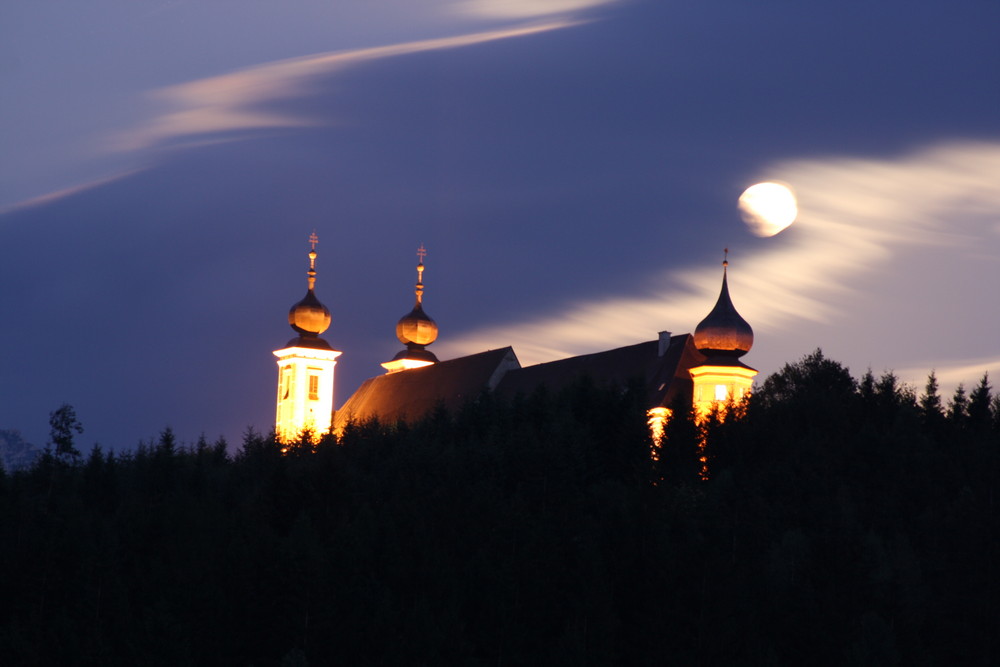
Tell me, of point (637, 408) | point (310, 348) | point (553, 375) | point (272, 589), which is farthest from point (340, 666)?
point (310, 348)

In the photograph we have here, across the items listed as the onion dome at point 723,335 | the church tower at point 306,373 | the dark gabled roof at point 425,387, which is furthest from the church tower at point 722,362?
the church tower at point 306,373

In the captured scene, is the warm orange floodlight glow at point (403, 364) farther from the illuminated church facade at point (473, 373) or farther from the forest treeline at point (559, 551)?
the forest treeline at point (559, 551)

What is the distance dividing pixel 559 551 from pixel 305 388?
50.1 m

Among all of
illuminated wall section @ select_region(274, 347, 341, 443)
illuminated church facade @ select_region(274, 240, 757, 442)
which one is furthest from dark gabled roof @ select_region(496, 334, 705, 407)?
illuminated wall section @ select_region(274, 347, 341, 443)

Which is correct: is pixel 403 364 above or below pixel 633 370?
above

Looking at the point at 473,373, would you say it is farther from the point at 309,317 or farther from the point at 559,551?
the point at 559,551

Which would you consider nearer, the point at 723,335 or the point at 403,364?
the point at 723,335

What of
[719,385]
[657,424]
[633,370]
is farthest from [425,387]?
[719,385]

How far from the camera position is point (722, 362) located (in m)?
72.7

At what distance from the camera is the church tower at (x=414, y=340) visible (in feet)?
352

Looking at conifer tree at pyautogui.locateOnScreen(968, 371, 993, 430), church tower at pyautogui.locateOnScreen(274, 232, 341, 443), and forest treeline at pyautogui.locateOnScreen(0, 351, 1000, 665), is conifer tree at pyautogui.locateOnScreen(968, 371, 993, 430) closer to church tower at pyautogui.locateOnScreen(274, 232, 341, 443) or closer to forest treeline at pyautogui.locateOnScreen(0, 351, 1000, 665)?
forest treeline at pyautogui.locateOnScreen(0, 351, 1000, 665)

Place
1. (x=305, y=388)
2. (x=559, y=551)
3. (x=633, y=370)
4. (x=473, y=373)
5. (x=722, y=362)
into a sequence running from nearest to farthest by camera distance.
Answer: (x=559, y=551) → (x=722, y=362) → (x=633, y=370) → (x=473, y=373) → (x=305, y=388)

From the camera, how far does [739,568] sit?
5234 cm

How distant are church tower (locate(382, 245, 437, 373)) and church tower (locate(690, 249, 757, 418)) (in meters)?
36.1
